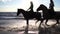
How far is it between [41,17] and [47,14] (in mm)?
553

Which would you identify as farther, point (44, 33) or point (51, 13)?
point (51, 13)

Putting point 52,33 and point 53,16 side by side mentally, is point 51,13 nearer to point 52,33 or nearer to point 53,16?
point 53,16

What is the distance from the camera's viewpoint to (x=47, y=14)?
8.58 meters

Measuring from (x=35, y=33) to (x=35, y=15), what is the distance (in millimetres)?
1633

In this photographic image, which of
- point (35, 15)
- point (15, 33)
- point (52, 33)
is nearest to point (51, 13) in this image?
point (35, 15)

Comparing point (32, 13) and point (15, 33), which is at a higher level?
point (32, 13)

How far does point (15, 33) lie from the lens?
741cm

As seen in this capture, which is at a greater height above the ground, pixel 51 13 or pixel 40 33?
pixel 51 13

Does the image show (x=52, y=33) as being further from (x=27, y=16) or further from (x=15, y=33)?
(x=27, y=16)

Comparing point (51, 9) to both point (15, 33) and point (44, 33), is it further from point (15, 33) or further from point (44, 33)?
point (15, 33)

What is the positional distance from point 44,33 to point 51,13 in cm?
174

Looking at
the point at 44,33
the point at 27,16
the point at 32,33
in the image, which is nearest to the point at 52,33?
the point at 44,33

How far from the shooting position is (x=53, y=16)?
8.77m

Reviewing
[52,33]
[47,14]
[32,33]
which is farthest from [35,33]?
[47,14]
